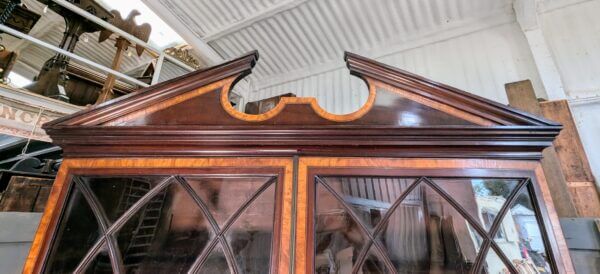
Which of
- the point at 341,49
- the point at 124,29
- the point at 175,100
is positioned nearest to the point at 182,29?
the point at 124,29

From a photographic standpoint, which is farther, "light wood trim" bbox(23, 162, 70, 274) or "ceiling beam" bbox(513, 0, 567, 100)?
"ceiling beam" bbox(513, 0, 567, 100)

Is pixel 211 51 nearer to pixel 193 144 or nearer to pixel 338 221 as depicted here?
pixel 193 144

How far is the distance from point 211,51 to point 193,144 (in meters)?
1.39

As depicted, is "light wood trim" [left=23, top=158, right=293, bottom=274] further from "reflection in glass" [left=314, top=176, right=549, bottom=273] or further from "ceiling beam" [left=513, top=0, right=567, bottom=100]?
"ceiling beam" [left=513, top=0, right=567, bottom=100]

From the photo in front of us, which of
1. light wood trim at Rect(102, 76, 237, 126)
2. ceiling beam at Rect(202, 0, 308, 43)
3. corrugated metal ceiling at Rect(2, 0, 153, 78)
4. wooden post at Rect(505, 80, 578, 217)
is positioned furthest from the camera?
corrugated metal ceiling at Rect(2, 0, 153, 78)

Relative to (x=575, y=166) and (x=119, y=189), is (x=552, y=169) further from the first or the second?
(x=119, y=189)

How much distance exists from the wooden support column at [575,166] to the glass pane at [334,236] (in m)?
0.72

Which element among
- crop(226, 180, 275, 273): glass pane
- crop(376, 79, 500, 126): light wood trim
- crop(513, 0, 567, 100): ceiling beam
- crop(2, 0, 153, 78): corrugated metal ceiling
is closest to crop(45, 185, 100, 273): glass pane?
crop(226, 180, 275, 273): glass pane

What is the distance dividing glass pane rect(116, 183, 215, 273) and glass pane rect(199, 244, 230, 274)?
0.03 metres

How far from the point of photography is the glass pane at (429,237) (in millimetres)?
509

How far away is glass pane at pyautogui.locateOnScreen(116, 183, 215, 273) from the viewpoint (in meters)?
0.53

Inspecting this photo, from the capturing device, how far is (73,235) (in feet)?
1.75

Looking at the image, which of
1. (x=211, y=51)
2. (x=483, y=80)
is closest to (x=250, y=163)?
(x=483, y=80)

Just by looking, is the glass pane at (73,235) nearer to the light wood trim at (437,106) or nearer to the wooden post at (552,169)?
the light wood trim at (437,106)
